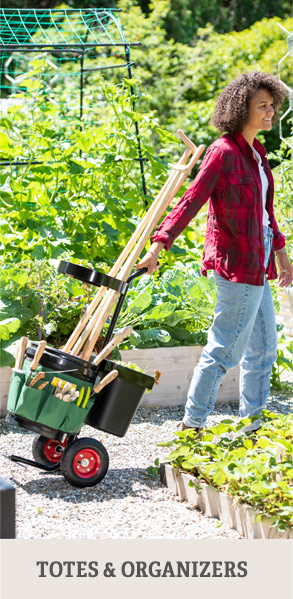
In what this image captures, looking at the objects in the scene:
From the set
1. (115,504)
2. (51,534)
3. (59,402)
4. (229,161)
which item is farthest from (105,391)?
(229,161)

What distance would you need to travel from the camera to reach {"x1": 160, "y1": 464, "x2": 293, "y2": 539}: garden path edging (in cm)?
213

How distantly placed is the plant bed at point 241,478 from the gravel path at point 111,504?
0.04 meters

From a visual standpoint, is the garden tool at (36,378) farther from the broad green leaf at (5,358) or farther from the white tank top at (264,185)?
the white tank top at (264,185)

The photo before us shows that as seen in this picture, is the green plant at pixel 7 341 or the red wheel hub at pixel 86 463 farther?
the green plant at pixel 7 341

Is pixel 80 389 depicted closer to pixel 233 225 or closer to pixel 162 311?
pixel 233 225

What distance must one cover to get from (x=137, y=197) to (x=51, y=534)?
7.23 feet

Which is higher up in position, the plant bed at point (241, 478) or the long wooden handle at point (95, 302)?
the long wooden handle at point (95, 302)

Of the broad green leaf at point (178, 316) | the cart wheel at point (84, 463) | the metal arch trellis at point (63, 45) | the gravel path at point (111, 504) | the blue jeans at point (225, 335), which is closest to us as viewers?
the gravel path at point (111, 504)

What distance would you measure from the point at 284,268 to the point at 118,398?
0.84m

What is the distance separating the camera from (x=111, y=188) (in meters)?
4.02

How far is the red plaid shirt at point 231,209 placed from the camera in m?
2.61

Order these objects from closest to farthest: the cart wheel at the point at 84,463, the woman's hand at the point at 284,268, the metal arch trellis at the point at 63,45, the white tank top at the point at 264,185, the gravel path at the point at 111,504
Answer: the gravel path at the point at 111,504
the cart wheel at the point at 84,463
the white tank top at the point at 264,185
the woman's hand at the point at 284,268
the metal arch trellis at the point at 63,45

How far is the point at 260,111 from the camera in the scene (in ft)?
8.91

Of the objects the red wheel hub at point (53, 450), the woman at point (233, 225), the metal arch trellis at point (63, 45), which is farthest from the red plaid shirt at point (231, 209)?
the metal arch trellis at point (63, 45)
